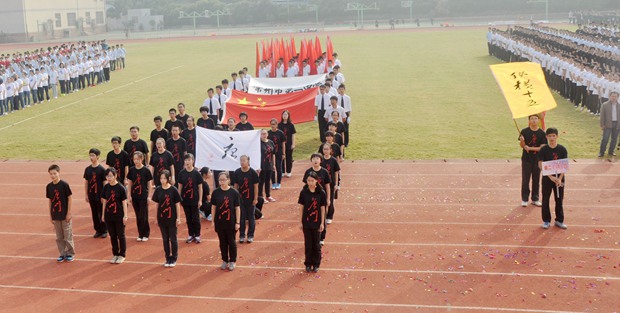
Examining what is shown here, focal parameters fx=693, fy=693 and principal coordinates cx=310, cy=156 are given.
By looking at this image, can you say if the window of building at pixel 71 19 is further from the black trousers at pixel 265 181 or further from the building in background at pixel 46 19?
the black trousers at pixel 265 181

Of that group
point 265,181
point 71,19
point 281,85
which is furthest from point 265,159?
point 71,19

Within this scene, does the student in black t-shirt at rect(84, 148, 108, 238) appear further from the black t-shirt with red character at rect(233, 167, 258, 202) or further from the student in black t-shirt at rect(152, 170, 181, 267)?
the black t-shirt with red character at rect(233, 167, 258, 202)

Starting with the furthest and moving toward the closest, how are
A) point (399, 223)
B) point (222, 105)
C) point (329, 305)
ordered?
point (222, 105) → point (399, 223) → point (329, 305)

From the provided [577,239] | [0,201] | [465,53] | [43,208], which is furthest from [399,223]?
[465,53]

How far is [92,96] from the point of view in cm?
3084

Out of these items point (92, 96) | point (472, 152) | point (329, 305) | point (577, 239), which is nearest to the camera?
point (329, 305)

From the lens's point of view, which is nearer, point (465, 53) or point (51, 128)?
point (51, 128)

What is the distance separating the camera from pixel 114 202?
34.8 ft

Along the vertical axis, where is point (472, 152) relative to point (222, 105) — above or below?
below

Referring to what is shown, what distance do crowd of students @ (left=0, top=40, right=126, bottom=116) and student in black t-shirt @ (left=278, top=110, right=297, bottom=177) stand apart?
1521cm

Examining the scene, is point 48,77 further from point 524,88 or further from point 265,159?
point 524,88

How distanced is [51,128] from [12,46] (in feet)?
171

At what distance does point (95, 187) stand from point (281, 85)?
32.6ft

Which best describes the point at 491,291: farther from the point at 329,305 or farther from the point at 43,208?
the point at 43,208
